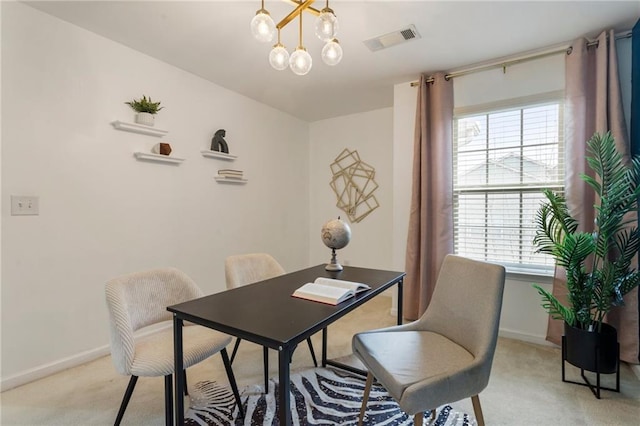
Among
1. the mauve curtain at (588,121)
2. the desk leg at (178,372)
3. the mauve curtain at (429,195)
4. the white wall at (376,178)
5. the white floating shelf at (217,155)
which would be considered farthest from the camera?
the white wall at (376,178)

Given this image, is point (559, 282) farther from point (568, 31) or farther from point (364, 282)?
point (568, 31)

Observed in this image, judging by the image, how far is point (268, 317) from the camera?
3.92 feet

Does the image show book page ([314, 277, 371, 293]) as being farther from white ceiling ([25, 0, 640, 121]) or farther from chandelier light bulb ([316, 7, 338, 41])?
white ceiling ([25, 0, 640, 121])

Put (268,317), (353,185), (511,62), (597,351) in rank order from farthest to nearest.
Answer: (353,185) < (511,62) < (597,351) < (268,317)

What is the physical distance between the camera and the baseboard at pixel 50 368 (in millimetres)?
1901

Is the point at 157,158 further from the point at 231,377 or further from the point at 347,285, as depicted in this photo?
the point at 347,285

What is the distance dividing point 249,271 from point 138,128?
59.4 inches

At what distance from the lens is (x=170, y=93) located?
9.16ft

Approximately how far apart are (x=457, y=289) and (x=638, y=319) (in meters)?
1.56

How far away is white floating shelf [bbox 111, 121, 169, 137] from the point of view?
238cm

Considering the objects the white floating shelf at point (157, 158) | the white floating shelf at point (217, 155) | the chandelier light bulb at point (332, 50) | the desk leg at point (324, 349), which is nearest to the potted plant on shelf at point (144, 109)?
the white floating shelf at point (157, 158)

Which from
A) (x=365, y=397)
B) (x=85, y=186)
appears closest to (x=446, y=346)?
(x=365, y=397)

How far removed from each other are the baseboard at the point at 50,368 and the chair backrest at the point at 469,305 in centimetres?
238

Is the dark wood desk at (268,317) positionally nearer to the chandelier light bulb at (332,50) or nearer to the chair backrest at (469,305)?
the chair backrest at (469,305)
